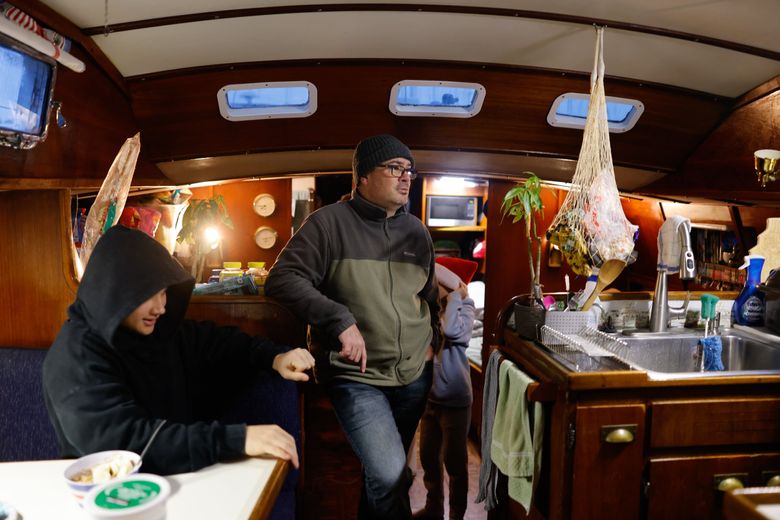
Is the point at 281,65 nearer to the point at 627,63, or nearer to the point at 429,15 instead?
the point at 429,15

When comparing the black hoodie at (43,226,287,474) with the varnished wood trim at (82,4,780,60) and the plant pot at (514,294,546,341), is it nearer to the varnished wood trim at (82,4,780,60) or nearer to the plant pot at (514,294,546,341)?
the plant pot at (514,294,546,341)

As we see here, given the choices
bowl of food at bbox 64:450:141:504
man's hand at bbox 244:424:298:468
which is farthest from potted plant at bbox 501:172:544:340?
bowl of food at bbox 64:450:141:504

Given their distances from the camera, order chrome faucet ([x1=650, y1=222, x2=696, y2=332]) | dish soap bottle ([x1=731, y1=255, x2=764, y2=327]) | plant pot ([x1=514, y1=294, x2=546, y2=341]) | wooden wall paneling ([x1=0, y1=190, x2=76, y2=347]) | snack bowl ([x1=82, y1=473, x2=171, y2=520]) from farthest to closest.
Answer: dish soap bottle ([x1=731, y1=255, x2=764, y2=327]) < chrome faucet ([x1=650, y1=222, x2=696, y2=332]) < plant pot ([x1=514, y1=294, x2=546, y2=341]) < wooden wall paneling ([x1=0, y1=190, x2=76, y2=347]) < snack bowl ([x1=82, y1=473, x2=171, y2=520])

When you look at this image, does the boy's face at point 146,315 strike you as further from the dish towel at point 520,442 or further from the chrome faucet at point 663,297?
the chrome faucet at point 663,297

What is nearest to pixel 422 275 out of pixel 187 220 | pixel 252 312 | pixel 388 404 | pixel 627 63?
pixel 388 404

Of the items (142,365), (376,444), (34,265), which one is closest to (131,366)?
(142,365)

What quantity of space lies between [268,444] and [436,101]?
2.69 m

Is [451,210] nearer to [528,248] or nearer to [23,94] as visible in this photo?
[528,248]

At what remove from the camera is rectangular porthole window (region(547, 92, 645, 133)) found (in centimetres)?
373

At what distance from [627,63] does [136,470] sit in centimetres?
307

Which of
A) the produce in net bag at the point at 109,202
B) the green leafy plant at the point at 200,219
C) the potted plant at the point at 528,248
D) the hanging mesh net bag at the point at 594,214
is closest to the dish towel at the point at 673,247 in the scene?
the hanging mesh net bag at the point at 594,214

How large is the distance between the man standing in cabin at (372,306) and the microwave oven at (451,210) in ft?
11.5

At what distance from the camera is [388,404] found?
2.25m

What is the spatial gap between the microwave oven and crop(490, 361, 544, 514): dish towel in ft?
12.0
